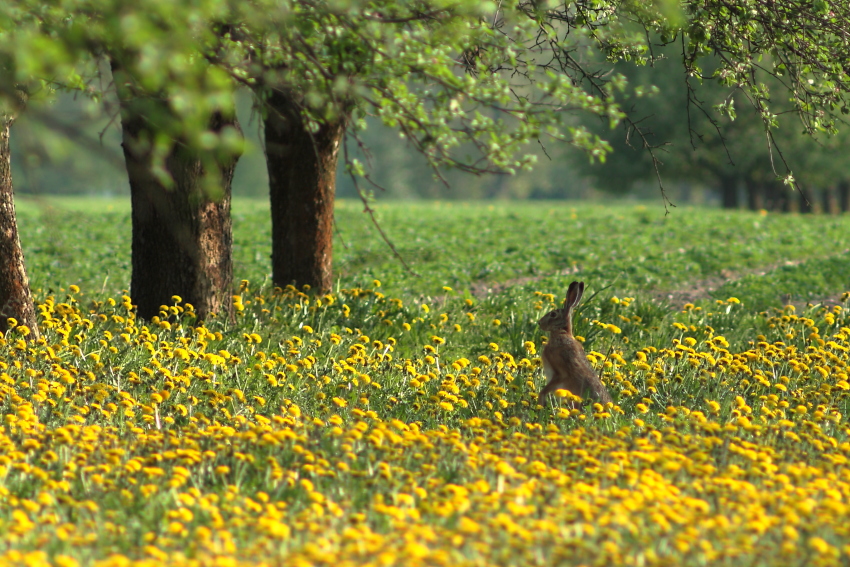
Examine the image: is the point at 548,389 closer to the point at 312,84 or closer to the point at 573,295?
the point at 573,295

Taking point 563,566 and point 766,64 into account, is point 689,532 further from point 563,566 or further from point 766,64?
point 766,64

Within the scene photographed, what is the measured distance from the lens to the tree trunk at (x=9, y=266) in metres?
7.62

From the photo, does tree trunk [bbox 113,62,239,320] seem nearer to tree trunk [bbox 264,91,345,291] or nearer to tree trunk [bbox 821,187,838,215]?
tree trunk [bbox 264,91,345,291]

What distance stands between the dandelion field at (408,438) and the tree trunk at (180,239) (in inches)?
11.3

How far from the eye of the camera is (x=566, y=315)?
6.92m

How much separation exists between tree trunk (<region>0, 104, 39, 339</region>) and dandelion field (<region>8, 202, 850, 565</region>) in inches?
9.9

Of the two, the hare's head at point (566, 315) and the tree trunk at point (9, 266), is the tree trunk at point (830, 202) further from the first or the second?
the tree trunk at point (9, 266)

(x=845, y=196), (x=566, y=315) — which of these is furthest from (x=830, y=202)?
(x=566, y=315)

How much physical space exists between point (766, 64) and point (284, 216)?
30.2 meters

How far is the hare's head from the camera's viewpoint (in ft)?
22.5

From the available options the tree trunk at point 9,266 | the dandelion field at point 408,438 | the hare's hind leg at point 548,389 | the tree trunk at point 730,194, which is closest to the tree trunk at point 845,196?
the tree trunk at point 730,194

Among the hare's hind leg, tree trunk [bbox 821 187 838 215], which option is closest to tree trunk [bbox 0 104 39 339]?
the hare's hind leg

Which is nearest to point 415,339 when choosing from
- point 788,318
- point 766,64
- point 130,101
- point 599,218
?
point 788,318

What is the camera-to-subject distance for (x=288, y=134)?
1018 centimetres
